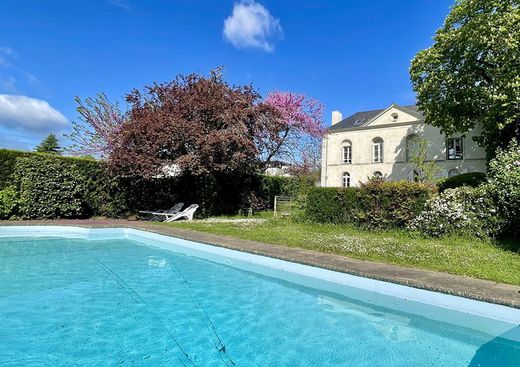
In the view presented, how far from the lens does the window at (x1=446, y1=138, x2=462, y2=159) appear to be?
2800 cm

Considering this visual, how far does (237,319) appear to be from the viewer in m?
4.87

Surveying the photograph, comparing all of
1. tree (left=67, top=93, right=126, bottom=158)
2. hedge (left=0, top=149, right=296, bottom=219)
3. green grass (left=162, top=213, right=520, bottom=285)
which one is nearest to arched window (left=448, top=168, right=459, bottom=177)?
hedge (left=0, top=149, right=296, bottom=219)

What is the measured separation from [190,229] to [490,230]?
30.5ft

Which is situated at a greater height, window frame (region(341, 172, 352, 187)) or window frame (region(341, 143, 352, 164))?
window frame (region(341, 143, 352, 164))

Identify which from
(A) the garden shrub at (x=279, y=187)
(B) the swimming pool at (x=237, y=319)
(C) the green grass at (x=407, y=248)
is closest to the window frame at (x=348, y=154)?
(A) the garden shrub at (x=279, y=187)

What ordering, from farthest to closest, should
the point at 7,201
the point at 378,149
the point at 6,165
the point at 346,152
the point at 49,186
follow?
the point at 346,152 < the point at 378,149 < the point at 49,186 < the point at 6,165 < the point at 7,201

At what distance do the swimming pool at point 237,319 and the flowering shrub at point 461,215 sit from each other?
227 inches

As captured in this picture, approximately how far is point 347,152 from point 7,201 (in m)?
28.2

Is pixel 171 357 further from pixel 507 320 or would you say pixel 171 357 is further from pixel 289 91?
pixel 289 91

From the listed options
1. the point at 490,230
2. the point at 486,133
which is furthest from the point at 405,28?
the point at 490,230

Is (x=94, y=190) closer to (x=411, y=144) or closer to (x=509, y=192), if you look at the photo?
(x=509, y=192)

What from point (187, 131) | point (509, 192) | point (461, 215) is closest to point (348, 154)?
point (187, 131)

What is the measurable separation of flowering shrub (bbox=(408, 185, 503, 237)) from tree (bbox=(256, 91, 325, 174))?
9.60 m

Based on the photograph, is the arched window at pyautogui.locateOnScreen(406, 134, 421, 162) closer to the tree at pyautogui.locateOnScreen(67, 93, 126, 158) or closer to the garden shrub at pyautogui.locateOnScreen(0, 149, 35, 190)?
the tree at pyautogui.locateOnScreen(67, 93, 126, 158)
